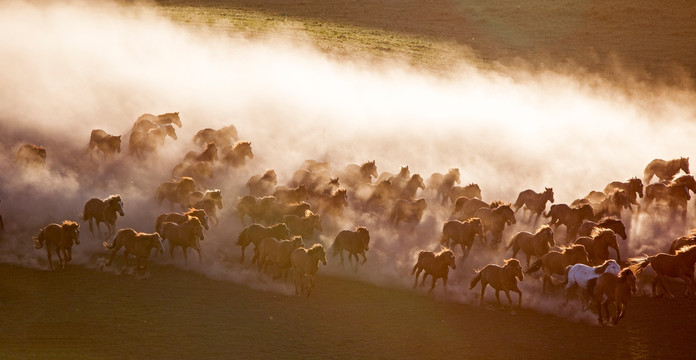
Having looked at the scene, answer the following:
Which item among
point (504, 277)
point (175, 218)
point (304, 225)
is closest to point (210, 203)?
point (175, 218)

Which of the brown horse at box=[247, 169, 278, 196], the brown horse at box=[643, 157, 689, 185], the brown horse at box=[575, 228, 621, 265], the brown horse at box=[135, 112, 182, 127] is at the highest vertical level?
the brown horse at box=[643, 157, 689, 185]

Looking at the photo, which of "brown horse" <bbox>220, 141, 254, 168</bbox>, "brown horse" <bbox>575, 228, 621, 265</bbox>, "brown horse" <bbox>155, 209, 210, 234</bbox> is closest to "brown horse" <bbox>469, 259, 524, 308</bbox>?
"brown horse" <bbox>575, 228, 621, 265</bbox>

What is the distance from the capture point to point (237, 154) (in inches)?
1395

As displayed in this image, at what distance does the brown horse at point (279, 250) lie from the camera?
2555 cm

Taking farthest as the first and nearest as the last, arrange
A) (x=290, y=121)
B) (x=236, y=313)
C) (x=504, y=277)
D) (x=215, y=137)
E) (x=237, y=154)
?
(x=290, y=121) → (x=215, y=137) → (x=237, y=154) → (x=504, y=277) → (x=236, y=313)

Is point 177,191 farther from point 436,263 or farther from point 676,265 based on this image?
point 676,265

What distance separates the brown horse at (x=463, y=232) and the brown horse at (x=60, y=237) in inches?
505

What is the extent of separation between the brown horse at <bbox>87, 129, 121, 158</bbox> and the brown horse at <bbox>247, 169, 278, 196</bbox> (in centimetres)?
713

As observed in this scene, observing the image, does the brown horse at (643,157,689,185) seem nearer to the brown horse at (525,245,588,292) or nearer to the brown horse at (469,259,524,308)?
the brown horse at (525,245,588,292)

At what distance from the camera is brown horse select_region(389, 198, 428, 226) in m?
30.6

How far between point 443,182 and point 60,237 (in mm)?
16029


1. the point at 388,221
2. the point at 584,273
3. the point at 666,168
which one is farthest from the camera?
the point at 666,168

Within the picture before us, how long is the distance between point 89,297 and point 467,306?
12.0 metres

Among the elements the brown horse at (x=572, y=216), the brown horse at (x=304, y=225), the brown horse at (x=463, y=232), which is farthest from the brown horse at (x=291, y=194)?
the brown horse at (x=572, y=216)
